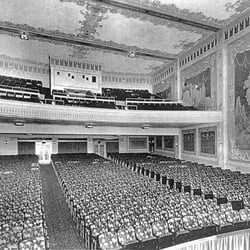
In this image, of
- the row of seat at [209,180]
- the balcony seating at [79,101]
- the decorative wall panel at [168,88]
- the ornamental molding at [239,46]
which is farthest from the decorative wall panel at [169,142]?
the ornamental molding at [239,46]

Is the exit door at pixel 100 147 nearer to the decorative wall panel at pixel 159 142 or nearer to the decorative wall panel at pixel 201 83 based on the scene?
the decorative wall panel at pixel 159 142

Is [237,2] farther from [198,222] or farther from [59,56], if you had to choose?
[59,56]

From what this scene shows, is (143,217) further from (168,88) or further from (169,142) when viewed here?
(168,88)

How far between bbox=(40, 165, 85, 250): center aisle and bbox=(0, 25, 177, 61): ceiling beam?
796cm

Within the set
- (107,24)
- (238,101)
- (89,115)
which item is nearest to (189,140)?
(238,101)

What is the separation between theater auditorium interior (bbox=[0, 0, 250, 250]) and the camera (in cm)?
506

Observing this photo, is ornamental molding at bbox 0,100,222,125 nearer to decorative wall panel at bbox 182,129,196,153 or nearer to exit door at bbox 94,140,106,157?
decorative wall panel at bbox 182,129,196,153

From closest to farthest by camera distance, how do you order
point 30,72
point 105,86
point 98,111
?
1. point 98,111
2. point 30,72
3. point 105,86

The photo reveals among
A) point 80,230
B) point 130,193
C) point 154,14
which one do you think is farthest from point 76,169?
point 154,14

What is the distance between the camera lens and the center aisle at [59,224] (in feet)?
16.8

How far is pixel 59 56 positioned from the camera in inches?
636

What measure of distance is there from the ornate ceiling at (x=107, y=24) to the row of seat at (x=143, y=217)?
729cm

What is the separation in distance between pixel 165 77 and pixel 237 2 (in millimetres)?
8797

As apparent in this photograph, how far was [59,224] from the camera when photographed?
6.14 m
